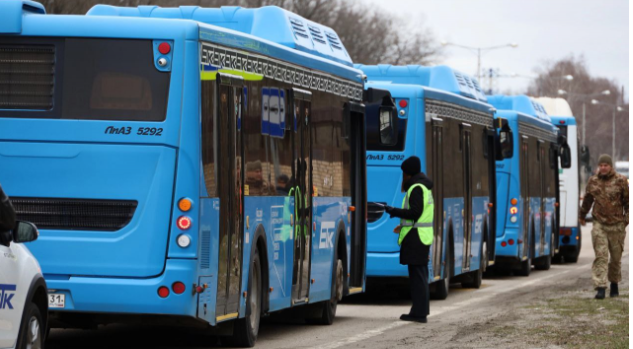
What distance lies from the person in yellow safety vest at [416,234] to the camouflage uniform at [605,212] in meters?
→ 4.18

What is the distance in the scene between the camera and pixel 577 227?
33.5 metres

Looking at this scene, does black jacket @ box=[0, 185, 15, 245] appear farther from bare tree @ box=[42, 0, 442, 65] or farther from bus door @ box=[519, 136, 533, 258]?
bare tree @ box=[42, 0, 442, 65]

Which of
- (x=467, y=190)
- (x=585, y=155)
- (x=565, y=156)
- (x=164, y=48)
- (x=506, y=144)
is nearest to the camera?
(x=164, y=48)

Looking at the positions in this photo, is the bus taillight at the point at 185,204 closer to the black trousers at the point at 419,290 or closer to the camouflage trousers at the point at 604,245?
the black trousers at the point at 419,290

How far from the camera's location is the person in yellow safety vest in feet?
54.0

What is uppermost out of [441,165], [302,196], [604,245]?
[441,165]

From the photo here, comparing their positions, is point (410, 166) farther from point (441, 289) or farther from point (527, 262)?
point (527, 262)

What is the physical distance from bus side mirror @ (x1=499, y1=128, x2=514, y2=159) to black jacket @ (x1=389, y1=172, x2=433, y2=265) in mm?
9729

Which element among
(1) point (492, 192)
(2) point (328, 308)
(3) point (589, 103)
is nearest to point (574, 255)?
(1) point (492, 192)

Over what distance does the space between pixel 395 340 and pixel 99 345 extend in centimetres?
269

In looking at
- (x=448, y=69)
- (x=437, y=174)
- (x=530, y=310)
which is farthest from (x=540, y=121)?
(x=530, y=310)

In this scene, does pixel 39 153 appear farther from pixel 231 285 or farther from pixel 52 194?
pixel 231 285

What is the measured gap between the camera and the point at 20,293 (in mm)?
8703

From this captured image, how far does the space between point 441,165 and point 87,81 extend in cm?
956
